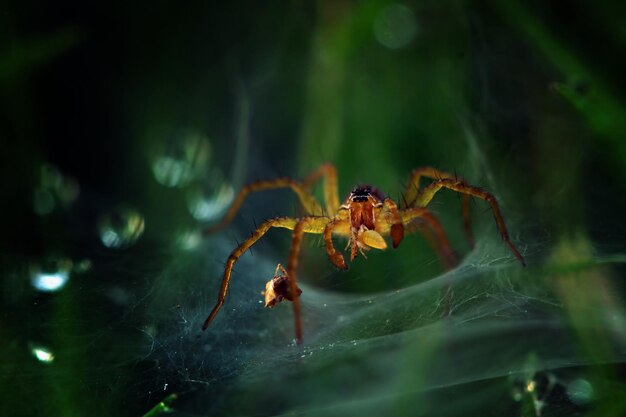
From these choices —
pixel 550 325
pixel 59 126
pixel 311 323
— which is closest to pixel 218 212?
pixel 59 126

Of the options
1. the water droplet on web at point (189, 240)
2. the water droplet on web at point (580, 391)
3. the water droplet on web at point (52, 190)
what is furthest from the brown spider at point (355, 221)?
the water droplet on web at point (52, 190)

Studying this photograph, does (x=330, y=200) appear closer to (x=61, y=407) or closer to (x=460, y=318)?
(x=460, y=318)

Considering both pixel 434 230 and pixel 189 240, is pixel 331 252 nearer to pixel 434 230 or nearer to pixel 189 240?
pixel 434 230

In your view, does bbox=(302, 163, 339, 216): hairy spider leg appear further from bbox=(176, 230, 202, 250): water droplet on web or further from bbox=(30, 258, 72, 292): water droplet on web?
bbox=(30, 258, 72, 292): water droplet on web

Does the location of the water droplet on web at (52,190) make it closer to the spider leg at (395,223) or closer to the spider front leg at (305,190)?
the spider front leg at (305,190)

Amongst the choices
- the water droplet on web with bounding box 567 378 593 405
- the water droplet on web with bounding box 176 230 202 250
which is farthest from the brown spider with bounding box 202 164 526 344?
the water droplet on web with bounding box 567 378 593 405

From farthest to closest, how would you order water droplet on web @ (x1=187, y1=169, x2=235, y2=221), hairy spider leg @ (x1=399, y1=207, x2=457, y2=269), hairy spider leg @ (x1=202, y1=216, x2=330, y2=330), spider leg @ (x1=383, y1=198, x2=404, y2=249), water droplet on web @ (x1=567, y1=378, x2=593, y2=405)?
water droplet on web @ (x1=187, y1=169, x2=235, y2=221) < hairy spider leg @ (x1=399, y1=207, x2=457, y2=269) < spider leg @ (x1=383, y1=198, x2=404, y2=249) < hairy spider leg @ (x1=202, y1=216, x2=330, y2=330) < water droplet on web @ (x1=567, y1=378, x2=593, y2=405)

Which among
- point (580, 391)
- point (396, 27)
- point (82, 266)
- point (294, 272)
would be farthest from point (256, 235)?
point (396, 27)

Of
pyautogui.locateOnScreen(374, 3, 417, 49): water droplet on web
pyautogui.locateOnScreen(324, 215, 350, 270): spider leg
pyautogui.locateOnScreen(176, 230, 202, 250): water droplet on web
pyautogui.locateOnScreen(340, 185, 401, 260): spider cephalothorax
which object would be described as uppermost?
pyautogui.locateOnScreen(374, 3, 417, 49): water droplet on web
